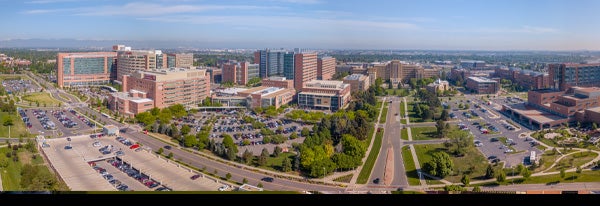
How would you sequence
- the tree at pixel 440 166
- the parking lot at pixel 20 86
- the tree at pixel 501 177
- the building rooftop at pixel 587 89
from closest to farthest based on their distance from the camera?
the tree at pixel 501 177 → the tree at pixel 440 166 → the building rooftop at pixel 587 89 → the parking lot at pixel 20 86

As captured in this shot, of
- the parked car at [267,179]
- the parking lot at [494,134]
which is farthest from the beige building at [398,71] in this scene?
the parked car at [267,179]

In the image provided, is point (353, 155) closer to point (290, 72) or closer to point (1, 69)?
point (290, 72)

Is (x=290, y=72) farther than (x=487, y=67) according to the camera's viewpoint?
No

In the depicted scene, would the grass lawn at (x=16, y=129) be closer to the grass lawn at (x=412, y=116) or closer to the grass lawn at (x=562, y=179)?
the grass lawn at (x=562, y=179)

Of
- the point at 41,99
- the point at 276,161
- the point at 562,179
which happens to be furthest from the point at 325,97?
the point at 41,99

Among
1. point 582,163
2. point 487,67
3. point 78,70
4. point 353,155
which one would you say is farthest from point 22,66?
point 487,67

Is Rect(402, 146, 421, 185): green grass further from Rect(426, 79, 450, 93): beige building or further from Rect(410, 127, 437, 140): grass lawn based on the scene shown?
Rect(426, 79, 450, 93): beige building
